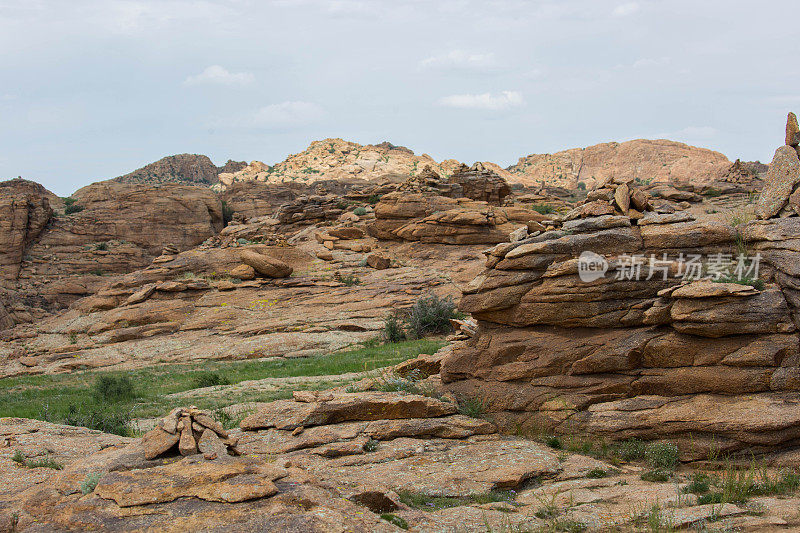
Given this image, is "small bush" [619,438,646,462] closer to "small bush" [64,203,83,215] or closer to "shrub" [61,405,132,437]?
"shrub" [61,405,132,437]

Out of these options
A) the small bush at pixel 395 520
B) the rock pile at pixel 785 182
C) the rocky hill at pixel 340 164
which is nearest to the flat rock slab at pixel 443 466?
the small bush at pixel 395 520

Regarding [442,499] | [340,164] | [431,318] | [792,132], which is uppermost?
[340,164]

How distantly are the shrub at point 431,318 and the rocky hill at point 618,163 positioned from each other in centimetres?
6710

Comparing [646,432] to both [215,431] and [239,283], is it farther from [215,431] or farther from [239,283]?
[239,283]

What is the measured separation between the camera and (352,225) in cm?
4053

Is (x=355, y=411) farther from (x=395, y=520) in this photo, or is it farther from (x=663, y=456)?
(x=663, y=456)

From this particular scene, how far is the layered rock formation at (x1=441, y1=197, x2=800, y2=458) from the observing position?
8.98m

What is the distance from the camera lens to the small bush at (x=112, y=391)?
15.3m

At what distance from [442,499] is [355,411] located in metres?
3.28

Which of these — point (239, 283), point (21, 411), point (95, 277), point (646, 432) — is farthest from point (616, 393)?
point (95, 277)

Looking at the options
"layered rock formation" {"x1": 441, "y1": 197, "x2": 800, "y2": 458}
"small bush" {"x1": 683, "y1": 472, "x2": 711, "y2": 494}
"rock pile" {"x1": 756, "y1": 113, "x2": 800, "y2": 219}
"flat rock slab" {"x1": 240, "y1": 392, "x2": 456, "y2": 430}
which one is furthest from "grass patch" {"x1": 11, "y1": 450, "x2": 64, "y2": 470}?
"rock pile" {"x1": 756, "y1": 113, "x2": 800, "y2": 219}

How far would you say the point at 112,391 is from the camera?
15711mm

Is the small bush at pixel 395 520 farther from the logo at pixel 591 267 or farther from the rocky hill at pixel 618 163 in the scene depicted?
the rocky hill at pixel 618 163

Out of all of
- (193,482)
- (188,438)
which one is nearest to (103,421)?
(188,438)
